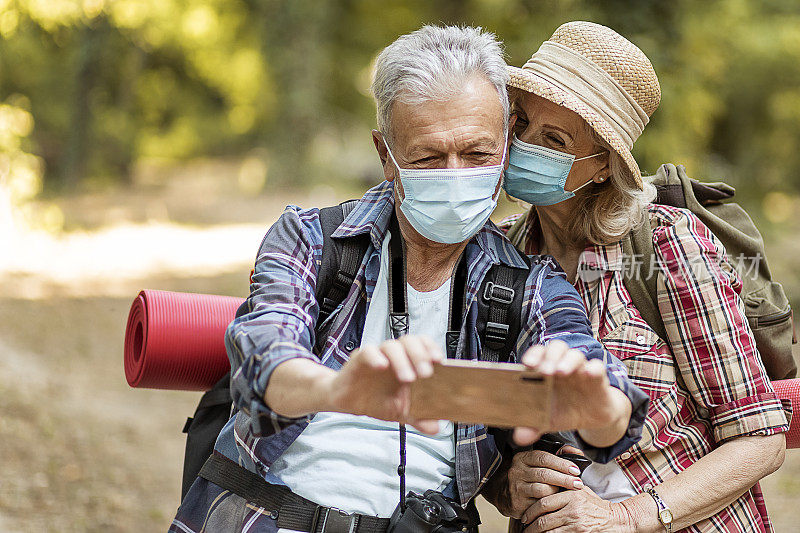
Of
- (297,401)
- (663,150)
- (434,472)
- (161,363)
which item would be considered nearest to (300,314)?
(297,401)

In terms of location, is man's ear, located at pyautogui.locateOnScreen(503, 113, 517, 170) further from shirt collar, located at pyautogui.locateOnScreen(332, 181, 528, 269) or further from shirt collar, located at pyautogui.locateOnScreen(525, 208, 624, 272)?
shirt collar, located at pyautogui.locateOnScreen(525, 208, 624, 272)

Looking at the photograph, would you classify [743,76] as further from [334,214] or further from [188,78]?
[334,214]

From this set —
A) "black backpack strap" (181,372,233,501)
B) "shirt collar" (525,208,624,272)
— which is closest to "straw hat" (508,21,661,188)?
"shirt collar" (525,208,624,272)

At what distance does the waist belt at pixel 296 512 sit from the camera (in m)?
2.19

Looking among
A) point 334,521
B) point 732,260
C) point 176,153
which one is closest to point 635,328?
point 732,260

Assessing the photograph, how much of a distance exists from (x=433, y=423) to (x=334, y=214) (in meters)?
0.92

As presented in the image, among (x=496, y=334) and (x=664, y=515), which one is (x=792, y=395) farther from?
(x=496, y=334)

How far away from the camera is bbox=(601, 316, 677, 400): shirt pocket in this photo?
2.54 metres

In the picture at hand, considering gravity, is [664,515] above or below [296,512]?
above

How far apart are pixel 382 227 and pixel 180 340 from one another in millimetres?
809

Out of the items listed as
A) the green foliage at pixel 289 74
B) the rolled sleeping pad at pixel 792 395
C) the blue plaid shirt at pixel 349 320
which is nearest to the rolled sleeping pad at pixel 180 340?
the blue plaid shirt at pixel 349 320

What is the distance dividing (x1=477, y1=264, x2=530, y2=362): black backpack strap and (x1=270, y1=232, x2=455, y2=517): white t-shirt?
0.88 ft

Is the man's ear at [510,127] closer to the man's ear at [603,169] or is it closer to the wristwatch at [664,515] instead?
the man's ear at [603,169]

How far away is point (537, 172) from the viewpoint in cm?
270
